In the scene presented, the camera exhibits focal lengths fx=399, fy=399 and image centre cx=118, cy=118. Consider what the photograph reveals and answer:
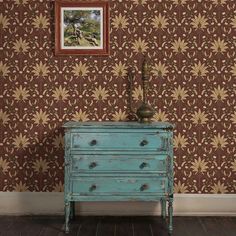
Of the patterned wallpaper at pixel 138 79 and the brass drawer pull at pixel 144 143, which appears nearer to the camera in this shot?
the brass drawer pull at pixel 144 143

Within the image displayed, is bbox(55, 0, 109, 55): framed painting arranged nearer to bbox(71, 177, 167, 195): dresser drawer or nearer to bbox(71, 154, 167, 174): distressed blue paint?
bbox(71, 154, 167, 174): distressed blue paint

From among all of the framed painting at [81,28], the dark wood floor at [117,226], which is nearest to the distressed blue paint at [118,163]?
the dark wood floor at [117,226]

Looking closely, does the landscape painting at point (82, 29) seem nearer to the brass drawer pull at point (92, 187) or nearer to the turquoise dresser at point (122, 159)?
the turquoise dresser at point (122, 159)

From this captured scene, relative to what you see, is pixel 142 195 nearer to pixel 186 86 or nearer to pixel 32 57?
pixel 186 86

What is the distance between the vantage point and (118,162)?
3.94 meters

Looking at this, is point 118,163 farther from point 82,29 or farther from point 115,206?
point 82,29

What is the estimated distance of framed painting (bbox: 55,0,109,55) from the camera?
453cm

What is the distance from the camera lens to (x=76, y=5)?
4527mm

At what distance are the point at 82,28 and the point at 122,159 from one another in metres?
1.62

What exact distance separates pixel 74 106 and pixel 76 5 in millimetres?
1146

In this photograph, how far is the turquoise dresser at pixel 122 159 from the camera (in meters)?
3.93

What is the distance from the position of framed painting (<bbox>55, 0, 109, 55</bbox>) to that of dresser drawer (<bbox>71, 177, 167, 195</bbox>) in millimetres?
1490

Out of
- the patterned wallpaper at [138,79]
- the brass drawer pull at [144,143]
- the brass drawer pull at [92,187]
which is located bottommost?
the brass drawer pull at [92,187]

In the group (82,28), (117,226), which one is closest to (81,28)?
(82,28)
